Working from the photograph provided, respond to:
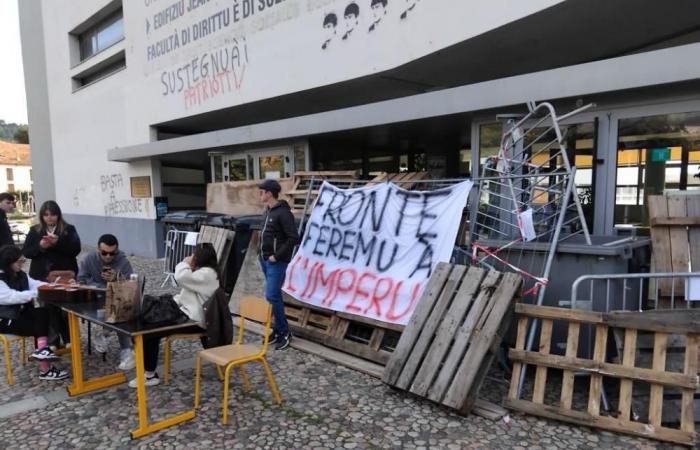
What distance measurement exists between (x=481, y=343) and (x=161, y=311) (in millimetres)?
2480

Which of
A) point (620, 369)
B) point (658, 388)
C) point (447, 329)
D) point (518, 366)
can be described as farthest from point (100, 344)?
point (658, 388)

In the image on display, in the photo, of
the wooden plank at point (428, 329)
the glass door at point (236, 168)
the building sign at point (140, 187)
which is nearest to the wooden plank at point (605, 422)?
the wooden plank at point (428, 329)

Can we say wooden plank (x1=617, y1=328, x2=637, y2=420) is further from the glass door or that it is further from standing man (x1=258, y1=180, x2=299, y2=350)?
the glass door

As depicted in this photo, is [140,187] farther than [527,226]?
Yes

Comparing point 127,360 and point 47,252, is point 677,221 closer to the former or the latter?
point 127,360

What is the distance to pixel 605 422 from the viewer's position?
127 inches

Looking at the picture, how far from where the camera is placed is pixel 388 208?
5137 mm

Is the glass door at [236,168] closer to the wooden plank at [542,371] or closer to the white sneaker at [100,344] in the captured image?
the white sneaker at [100,344]

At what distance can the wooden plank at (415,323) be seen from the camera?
12.8 feet

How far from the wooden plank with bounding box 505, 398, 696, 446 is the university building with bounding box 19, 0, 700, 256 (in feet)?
8.47

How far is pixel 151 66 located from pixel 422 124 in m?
8.39

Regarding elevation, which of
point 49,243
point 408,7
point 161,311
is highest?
point 408,7

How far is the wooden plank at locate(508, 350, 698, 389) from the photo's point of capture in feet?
10.0

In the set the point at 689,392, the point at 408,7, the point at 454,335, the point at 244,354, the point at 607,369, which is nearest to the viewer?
the point at 689,392
